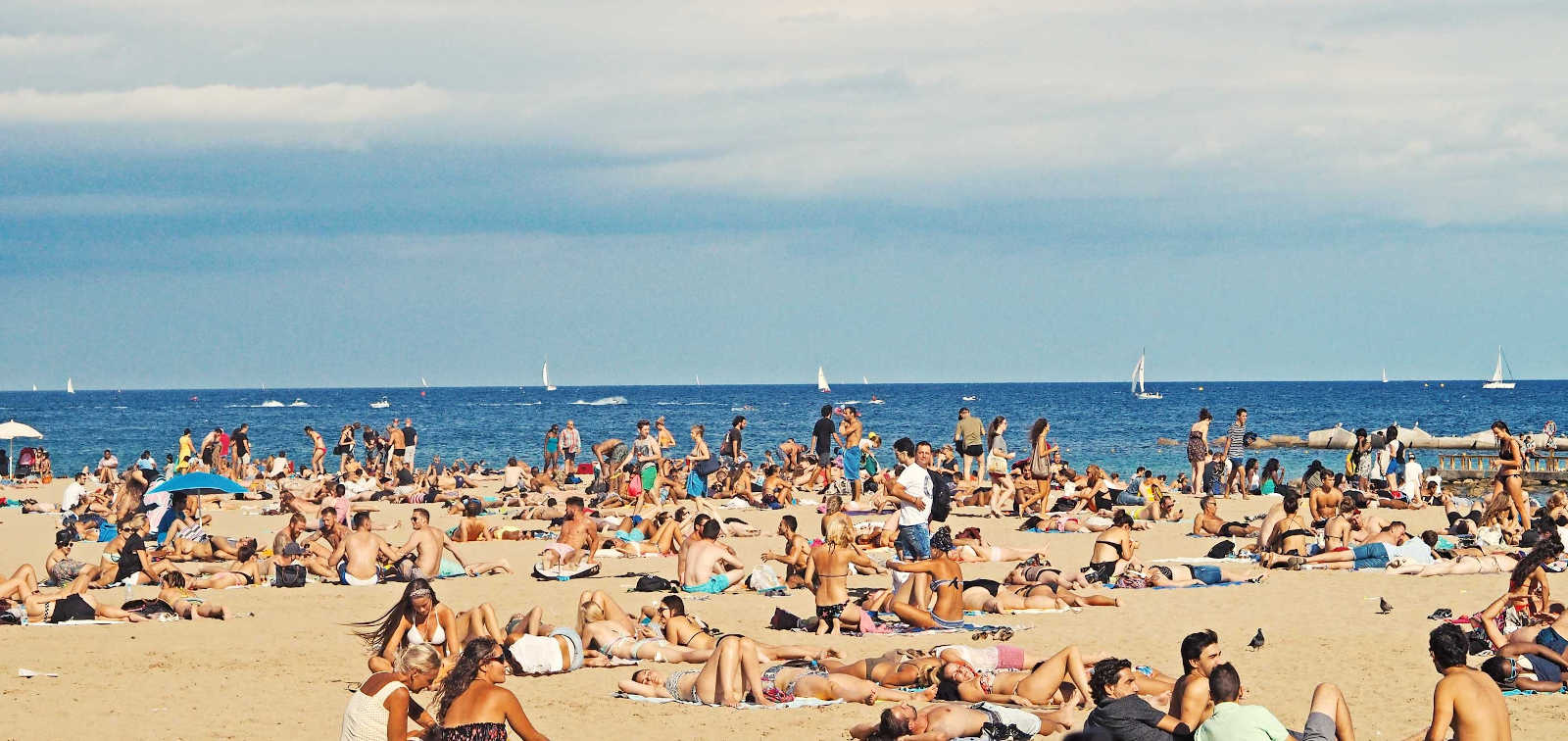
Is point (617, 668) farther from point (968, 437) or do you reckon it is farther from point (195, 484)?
point (968, 437)

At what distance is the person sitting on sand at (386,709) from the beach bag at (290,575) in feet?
26.9

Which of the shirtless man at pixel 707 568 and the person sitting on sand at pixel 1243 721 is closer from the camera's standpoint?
the person sitting on sand at pixel 1243 721

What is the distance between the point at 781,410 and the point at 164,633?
94.1 meters

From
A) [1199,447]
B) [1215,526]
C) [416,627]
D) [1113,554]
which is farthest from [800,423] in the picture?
[416,627]

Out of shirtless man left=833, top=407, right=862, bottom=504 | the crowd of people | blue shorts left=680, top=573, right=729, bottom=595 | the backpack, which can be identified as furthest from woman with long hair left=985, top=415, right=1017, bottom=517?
blue shorts left=680, top=573, right=729, bottom=595

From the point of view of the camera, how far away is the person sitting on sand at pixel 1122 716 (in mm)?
7867

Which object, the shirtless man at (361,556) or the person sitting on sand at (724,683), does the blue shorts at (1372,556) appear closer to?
the person sitting on sand at (724,683)

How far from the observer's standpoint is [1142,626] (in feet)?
40.4

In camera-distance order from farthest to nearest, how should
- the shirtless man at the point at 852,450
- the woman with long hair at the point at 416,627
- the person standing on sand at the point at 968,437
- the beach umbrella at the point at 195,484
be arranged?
the person standing on sand at the point at 968,437 → the shirtless man at the point at 852,450 → the beach umbrella at the point at 195,484 → the woman with long hair at the point at 416,627

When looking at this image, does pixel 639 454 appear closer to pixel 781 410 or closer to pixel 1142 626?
pixel 1142 626

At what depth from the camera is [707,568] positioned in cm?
1459

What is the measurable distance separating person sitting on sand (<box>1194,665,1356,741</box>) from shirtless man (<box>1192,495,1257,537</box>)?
10.9 m

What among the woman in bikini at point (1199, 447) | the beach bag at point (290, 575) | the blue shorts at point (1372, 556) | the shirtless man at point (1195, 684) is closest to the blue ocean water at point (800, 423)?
the woman in bikini at point (1199, 447)

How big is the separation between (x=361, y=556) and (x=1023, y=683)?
835cm
